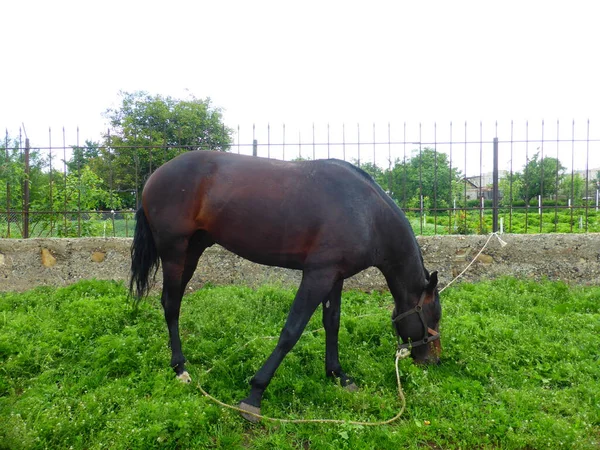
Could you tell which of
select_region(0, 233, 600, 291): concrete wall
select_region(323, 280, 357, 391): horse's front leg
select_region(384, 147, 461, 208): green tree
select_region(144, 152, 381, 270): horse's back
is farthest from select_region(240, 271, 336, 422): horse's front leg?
select_region(384, 147, 461, 208): green tree

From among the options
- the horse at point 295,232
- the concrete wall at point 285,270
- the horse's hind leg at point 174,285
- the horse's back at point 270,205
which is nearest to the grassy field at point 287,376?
the horse's hind leg at point 174,285

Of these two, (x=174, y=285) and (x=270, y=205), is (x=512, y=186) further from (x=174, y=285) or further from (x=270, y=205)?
(x=174, y=285)

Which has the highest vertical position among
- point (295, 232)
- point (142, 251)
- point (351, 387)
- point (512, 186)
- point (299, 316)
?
point (512, 186)

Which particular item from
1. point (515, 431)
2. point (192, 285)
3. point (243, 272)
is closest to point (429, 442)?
point (515, 431)

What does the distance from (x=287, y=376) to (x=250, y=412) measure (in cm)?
55

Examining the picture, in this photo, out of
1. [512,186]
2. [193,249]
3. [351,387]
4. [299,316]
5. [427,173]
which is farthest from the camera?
[427,173]

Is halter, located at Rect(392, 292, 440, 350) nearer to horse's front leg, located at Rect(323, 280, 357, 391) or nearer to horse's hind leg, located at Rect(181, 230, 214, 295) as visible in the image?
horse's front leg, located at Rect(323, 280, 357, 391)

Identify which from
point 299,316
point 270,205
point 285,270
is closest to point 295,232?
point 270,205

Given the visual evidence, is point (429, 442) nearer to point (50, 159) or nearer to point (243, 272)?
point (243, 272)

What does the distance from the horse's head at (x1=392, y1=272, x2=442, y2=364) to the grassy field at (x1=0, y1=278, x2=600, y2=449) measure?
17 centimetres

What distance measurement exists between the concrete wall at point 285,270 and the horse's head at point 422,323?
2254mm

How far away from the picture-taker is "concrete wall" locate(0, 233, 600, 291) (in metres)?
5.51

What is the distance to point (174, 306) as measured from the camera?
340 centimetres

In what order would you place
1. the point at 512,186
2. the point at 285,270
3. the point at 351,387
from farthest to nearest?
the point at 512,186
the point at 285,270
the point at 351,387
